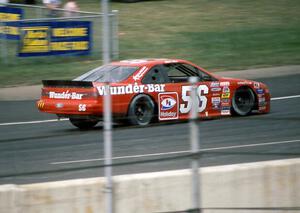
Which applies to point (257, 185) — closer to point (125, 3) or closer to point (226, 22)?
point (226, 22)

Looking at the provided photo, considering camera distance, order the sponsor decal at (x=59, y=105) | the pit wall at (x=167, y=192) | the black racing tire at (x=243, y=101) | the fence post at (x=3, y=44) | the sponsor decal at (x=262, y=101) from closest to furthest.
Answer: the pit wall at (x=167, y=192) → the sponsor decal at (x=59, y=105) → the black racing tire at (x=243, y=101) → the sponsor decal at (x=262, y=101) → the fence post at (x=3, y=44)

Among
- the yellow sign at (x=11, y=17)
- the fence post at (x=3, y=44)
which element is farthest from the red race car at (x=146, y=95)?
the yellow sign at (x=11, y=17)

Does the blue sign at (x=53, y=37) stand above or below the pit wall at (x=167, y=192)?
above

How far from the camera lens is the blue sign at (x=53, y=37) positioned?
68.4 ft

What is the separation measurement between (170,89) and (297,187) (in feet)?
25.5

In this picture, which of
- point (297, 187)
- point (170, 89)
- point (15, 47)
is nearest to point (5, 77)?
Result: point (15, 47)

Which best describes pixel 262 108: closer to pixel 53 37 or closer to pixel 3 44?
pixel 53 37

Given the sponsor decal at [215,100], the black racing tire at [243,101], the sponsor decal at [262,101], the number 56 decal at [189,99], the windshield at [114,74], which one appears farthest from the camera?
the sponsor decal at [262,101]

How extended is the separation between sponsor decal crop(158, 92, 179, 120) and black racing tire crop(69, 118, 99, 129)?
124 cm

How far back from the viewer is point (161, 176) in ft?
22.3

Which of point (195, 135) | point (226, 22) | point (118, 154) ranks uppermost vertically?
point (226, 22)

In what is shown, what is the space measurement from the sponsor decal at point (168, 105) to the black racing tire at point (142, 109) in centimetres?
19

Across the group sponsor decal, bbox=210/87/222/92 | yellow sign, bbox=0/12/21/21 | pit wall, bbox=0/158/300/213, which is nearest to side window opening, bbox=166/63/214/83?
sponsor decal, bbox=210/87/222/92

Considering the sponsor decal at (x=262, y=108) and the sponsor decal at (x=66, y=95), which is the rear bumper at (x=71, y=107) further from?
the sponsor decal at (x=262, y=108)
